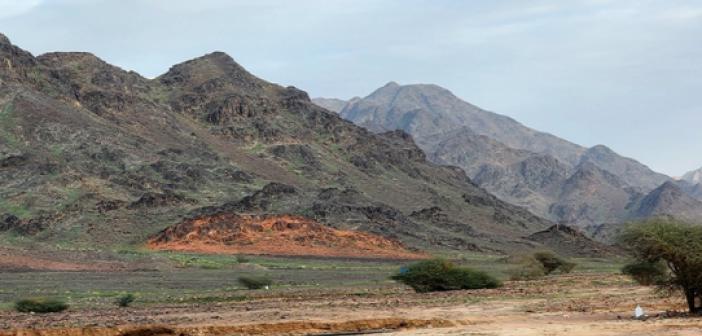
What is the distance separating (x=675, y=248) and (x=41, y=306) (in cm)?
2952

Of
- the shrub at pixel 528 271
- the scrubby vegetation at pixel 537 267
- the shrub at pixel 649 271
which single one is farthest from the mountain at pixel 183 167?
the shrub at pixel 649 271

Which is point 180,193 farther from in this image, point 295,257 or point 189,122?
point 189,122

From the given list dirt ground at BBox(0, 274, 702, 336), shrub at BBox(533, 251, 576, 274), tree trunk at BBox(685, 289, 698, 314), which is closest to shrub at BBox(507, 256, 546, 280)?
shrub at BBox(533, 251, 576, 274)

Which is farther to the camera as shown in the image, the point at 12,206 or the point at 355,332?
the point at 12,206

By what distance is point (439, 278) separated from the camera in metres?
54.9

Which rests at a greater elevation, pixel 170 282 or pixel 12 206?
pixel 12 206

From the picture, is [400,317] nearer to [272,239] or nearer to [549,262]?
[549,262]

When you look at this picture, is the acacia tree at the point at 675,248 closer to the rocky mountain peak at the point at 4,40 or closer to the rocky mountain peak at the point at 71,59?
the rocky mountain peak at the point at 4,40

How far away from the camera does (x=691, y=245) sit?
31.5 meters

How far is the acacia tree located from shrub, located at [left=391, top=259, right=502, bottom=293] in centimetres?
2222

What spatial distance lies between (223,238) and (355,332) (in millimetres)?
82135

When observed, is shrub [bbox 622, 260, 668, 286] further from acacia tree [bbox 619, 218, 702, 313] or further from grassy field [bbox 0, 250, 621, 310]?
grassy field [bbox 0, 250, 621, 310]

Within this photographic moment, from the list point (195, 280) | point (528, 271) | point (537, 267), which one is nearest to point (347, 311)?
point (195, 280)

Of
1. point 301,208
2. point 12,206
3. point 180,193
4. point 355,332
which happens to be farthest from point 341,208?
point 355,332
